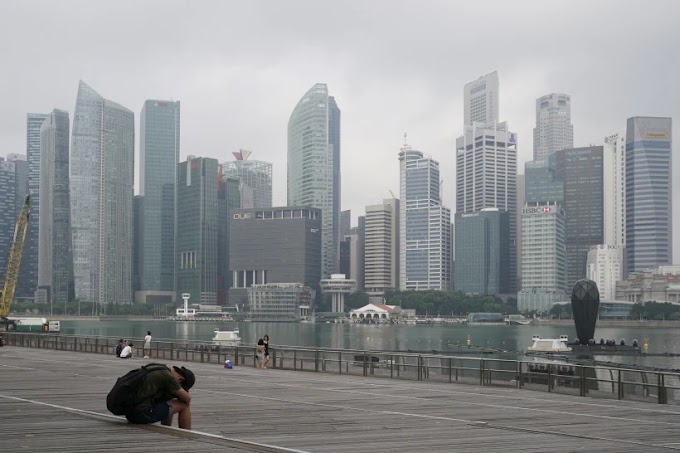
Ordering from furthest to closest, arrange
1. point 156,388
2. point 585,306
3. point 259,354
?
point 585,306
point 259,354
point 156,388

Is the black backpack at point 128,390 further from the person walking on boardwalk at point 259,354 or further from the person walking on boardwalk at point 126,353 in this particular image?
the person walking on boardwalk at point 126,353

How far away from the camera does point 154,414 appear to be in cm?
1575

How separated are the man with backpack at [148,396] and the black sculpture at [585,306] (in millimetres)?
142555

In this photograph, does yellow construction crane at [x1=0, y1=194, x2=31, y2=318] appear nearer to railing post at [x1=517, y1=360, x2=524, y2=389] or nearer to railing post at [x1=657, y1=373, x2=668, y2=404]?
railing post at [x1=517, y1=360, x2=524, y2=389]

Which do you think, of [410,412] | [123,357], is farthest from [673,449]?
[123,357]

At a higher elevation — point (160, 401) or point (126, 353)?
point (160, 401)

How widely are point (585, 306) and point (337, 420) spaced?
138477 millimetres

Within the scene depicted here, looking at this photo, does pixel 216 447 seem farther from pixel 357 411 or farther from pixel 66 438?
pixel 357 411

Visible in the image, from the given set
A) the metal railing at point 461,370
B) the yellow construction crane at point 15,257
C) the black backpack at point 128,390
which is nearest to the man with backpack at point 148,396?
the black backpack at point 128,390

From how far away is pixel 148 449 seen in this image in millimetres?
13156

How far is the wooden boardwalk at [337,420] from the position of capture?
14945 millimetres

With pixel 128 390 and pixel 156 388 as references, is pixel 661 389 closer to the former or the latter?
pixel 156 388


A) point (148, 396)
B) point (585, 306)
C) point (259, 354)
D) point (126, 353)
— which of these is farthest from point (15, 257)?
point (148, 396)

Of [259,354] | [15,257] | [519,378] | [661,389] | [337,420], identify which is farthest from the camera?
[15,257]
